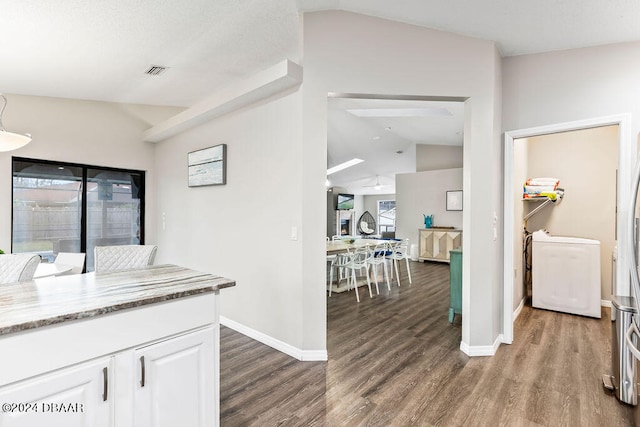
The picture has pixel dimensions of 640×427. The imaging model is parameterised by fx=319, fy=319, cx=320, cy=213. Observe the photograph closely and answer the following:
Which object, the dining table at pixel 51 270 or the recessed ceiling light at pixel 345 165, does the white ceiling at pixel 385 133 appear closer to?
the recessed ceiling light at pixel 345 165

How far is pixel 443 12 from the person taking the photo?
2.53 meters

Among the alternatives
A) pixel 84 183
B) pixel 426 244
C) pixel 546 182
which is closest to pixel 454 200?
pixel 426 244

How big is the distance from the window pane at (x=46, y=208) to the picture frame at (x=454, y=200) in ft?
24.9

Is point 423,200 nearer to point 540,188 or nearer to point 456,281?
point 540,188

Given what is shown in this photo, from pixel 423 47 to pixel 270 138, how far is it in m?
1.59

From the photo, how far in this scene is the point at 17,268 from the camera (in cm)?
229

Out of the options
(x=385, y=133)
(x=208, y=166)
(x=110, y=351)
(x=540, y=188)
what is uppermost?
(x=385, y=133)

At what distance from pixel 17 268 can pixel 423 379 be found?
10.2 ft

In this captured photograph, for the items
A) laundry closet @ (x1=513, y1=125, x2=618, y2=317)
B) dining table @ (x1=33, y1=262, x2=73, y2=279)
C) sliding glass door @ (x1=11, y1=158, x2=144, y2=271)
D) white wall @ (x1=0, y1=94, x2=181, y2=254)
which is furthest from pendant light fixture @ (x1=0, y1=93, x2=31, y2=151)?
laundry closet @ (x1=513, y1=125, x2=618, y2=317)

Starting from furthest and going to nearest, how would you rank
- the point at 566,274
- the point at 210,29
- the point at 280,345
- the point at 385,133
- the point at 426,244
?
1. the point at 426,244
2. the point at 385,133
3. the point at 566,274
4. the point at 280,345
5. the point at 210,29

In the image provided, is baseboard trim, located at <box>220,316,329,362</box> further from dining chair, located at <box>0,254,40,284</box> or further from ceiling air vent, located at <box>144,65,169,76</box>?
ceiling air vent, located at <box>144,65,169,76</box>

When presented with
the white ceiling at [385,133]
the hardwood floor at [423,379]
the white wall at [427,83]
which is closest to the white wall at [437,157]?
the white ceiling at [385,133]

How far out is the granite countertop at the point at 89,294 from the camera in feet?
3.68

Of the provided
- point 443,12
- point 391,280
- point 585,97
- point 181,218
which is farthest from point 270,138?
point 391,280
